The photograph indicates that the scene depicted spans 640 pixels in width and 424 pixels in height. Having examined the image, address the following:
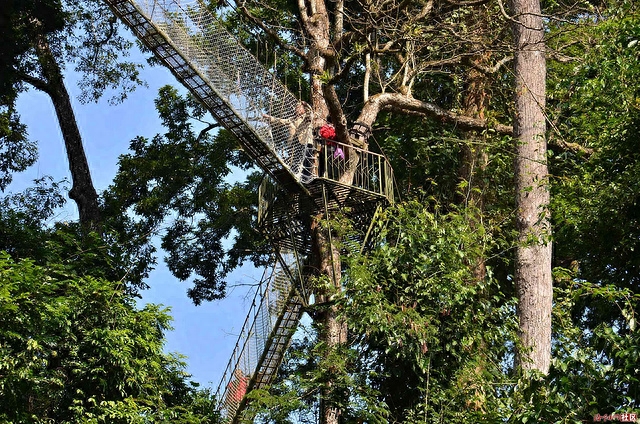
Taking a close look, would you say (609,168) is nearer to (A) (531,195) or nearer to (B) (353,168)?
(A) (531,195)

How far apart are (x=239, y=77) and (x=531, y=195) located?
3830 mm

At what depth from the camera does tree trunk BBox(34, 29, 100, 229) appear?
17797 millimetres

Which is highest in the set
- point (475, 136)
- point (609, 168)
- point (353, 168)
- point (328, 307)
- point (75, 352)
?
point (475, 136)

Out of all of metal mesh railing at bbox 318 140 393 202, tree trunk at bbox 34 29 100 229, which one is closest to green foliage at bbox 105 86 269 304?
tree trunk at bbox 34 29 100 229

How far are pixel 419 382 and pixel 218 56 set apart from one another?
15.2 feet

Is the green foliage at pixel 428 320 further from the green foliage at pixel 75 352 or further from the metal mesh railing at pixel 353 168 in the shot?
the green foliage at pixel 75 352

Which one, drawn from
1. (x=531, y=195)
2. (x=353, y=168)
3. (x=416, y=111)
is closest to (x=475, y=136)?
(x=416, y=111)

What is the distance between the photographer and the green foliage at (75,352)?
10953 mm

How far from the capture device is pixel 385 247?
1112cm

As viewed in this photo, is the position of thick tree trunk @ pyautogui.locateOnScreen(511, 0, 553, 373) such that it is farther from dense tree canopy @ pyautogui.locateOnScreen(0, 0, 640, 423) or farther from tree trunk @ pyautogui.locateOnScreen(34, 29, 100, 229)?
tree trunk @ pyautogui.locateOnScreen(34, 29, 100, 229)

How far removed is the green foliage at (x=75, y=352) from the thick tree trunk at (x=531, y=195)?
4100mm

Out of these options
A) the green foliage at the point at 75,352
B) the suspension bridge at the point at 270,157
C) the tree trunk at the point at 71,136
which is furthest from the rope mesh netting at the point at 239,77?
the tree trunk at the point at 71,136

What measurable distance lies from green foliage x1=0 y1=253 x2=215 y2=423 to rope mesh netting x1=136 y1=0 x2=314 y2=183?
8.57 feet

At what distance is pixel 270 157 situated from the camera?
12648mm
